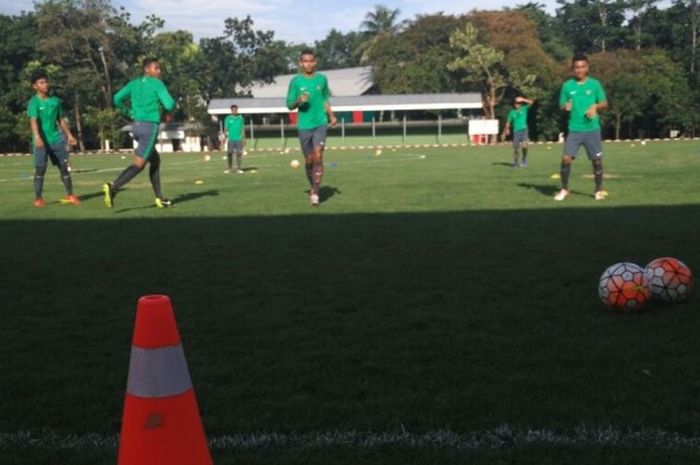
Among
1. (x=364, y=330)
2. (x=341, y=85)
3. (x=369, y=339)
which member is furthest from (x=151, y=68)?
(x=341, y=85)

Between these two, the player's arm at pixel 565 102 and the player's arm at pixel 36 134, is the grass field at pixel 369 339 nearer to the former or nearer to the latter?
the player's arm at pixel 565 102

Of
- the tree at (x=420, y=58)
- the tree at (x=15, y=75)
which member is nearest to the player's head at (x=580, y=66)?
the tree at (x=420, y=58)

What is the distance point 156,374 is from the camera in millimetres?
2373

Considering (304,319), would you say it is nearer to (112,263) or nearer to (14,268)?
(112,263)

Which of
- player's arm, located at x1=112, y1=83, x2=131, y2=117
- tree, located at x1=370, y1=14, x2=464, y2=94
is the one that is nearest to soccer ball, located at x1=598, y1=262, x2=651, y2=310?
player's arm, located at x1=112, y1=83, x2=131, y2=117

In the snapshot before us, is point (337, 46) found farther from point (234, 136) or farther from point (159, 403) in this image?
point (159, 403)

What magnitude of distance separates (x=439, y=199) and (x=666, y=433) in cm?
906

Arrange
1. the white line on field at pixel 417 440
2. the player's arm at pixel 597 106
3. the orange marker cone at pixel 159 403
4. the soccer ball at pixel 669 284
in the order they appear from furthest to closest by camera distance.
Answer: the player's arm at pixel 597 106
the soccer ball at pixel 669 284
the white line on field at pixel 417 440
the orange marker cone at pixel 159 403

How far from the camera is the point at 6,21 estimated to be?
6300cm

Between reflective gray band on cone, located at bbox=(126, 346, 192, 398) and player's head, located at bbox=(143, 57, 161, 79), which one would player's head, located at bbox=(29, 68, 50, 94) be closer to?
player's head, located at bbox=(143, 57, 161, 79)

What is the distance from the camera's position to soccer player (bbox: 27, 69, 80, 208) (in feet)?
38.4

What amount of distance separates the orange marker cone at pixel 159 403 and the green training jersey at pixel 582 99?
9.84m

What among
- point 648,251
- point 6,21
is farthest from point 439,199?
point 6,21

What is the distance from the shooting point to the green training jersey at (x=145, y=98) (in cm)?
1073
